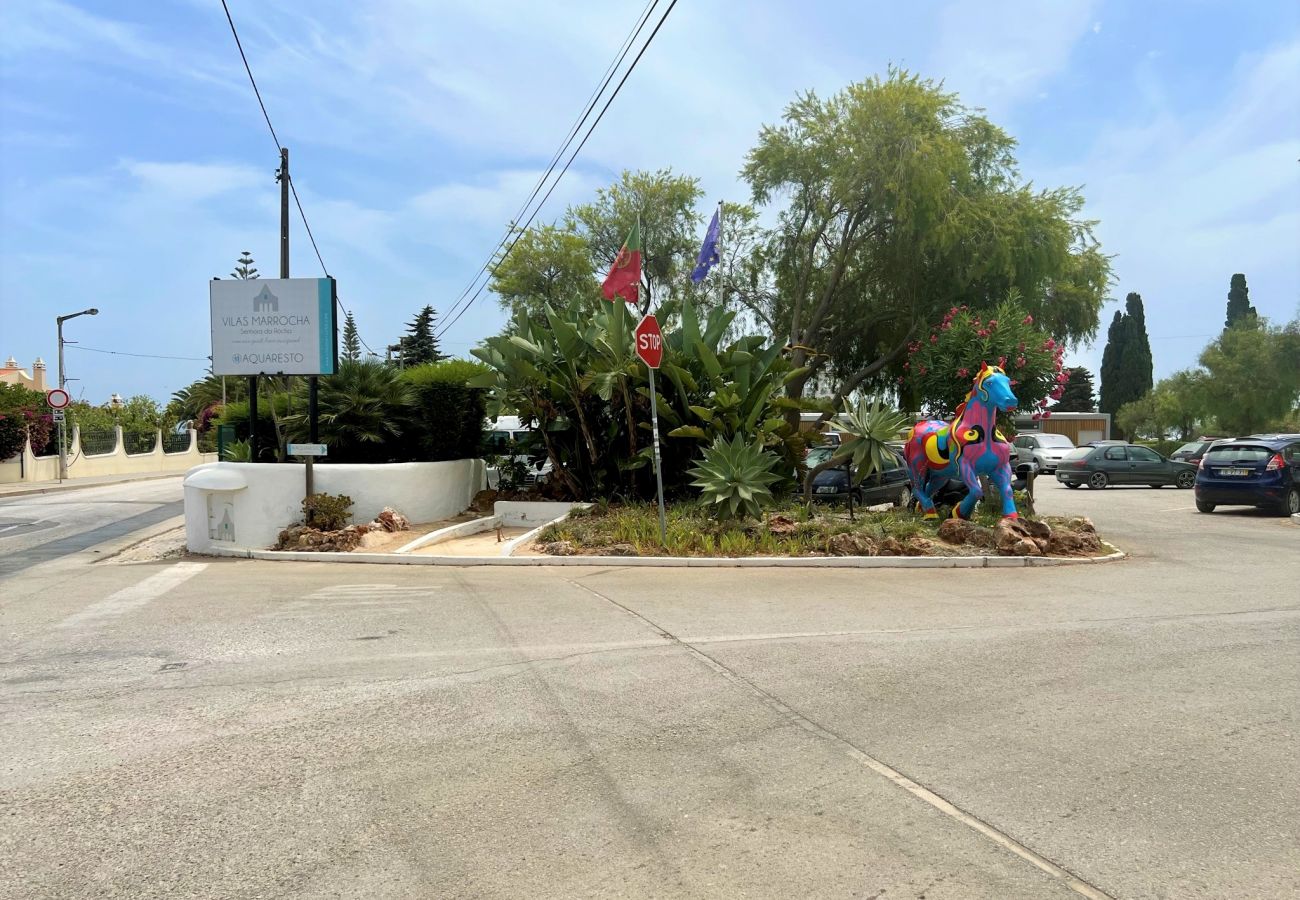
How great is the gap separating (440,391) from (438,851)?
14.4 meters

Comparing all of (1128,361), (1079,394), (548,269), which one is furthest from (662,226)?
(1079,394)

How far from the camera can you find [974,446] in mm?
13820

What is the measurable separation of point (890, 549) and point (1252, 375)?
42.1m

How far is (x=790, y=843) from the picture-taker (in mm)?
3812

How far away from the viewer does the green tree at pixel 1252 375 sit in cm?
4434

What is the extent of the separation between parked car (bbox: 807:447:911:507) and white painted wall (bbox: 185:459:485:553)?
25.0ft

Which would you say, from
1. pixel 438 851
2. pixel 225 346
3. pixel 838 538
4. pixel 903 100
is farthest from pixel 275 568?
pixel 903 100

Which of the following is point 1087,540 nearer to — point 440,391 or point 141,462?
point 440,391

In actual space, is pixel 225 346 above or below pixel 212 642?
above

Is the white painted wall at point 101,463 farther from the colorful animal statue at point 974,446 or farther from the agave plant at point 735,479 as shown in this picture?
the colorful animal statue at point 974,446

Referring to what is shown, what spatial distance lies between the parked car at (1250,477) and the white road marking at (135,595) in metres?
19.5

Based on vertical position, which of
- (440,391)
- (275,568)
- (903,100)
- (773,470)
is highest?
(903,100)

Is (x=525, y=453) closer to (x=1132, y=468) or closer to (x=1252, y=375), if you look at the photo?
(x=1132, y=468)

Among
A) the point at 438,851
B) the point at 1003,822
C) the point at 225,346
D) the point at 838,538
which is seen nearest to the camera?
the point at 438,851
